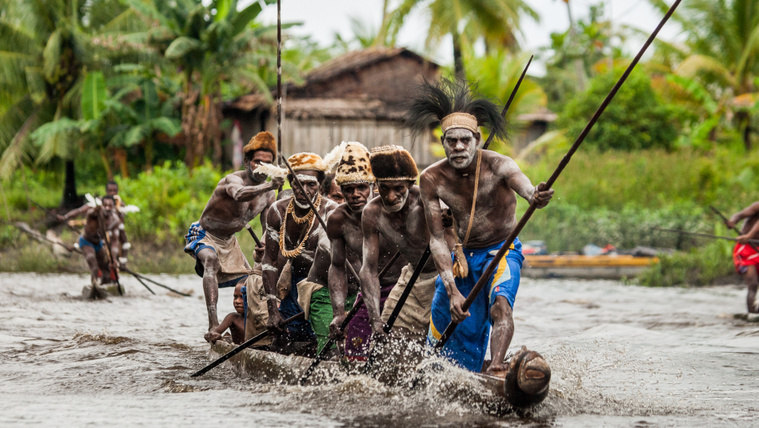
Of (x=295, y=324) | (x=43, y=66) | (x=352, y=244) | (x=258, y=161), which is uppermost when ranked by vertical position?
(x=43, y=66)

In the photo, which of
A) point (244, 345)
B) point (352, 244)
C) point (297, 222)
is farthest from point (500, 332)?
point (244, 345)

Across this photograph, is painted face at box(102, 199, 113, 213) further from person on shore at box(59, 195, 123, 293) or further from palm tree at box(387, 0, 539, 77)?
palm tree at box(387, 0, 539, 77)

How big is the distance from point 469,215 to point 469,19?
19405 mm

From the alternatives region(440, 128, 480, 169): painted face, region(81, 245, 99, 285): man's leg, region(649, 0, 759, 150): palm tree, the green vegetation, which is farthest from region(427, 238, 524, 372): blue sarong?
region(649, 0, 759, 150): palm tree

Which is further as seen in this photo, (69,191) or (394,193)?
(69,191)

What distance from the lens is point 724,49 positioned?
2177 centimetres

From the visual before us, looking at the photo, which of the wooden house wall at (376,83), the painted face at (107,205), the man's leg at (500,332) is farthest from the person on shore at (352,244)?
the wooden house wall at (376,83)

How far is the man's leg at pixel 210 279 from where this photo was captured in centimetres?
728

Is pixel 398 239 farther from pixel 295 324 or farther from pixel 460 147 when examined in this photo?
pixel 295 324

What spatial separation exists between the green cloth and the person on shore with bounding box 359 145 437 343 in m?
0.44

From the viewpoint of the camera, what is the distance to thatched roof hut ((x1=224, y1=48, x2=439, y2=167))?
21969 millimetres

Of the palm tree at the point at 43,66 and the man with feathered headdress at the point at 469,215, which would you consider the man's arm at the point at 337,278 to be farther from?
the palm tree at the point at 43,66

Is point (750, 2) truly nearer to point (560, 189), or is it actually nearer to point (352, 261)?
point (560, 189)

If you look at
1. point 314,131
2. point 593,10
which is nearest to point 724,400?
point 314,131
